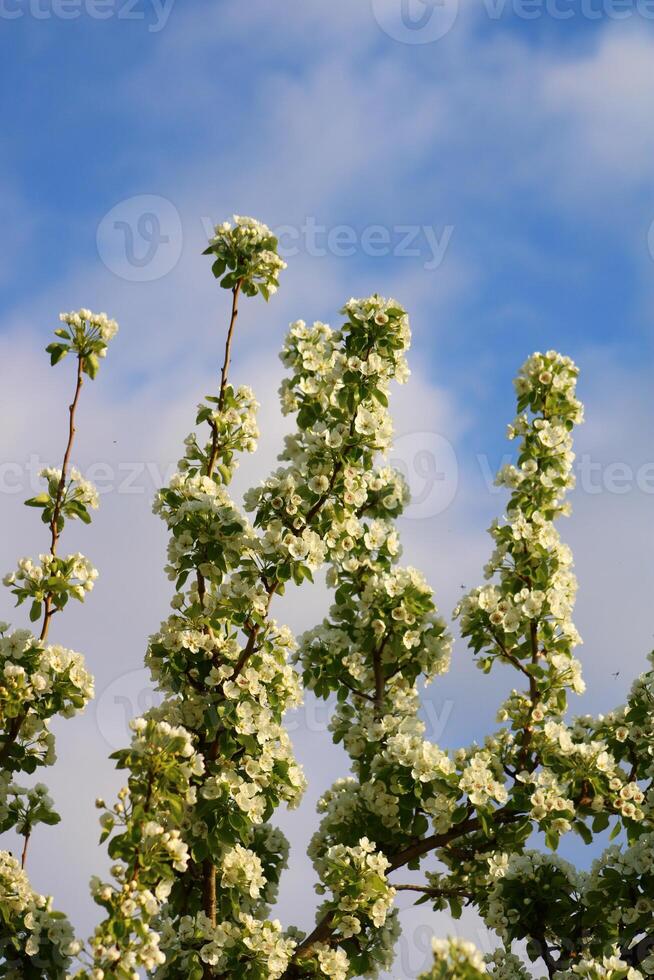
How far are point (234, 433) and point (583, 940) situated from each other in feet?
12.6

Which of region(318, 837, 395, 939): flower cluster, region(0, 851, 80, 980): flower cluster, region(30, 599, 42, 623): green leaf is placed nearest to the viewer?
region(0, 851, 80, 980): flower cluster

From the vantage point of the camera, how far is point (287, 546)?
21.6 ft

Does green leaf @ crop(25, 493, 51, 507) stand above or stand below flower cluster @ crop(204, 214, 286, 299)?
below

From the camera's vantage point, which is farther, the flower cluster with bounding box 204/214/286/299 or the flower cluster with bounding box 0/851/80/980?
the flower cluster with bounding box 204/214/286/299

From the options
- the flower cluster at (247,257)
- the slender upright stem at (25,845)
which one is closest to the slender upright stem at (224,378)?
the flower cluster at (247,257)

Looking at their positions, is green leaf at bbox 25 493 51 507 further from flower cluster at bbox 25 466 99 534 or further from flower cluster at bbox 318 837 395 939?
flower cluster at bbox 318 837 395 939

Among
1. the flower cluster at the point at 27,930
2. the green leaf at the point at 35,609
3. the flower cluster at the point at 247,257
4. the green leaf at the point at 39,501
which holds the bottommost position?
the flower cluster at the point at 27,930

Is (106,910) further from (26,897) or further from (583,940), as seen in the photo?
(583,940)

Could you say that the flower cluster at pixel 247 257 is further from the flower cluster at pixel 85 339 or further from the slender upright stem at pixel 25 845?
the slender upright stem at pixel 25 845

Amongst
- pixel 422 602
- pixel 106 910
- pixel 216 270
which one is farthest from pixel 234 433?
pixel 106 910

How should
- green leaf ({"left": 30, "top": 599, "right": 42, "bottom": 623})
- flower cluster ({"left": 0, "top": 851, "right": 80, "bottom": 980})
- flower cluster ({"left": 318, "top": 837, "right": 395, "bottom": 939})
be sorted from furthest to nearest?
green leaf ({"left": 30, "top": 599, "right": 42, "bottom": 623}) < flower cluster ({"left": 318, "top": 837, "right": 395, "bottom": 939}) < flower cluster ({"left": 0, "top": 851, "right": 80, "bottom": 980})

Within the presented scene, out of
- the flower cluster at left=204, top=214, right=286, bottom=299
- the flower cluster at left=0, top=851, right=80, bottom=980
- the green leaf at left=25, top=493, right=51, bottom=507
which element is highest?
the flower cluster at left=204, top=214, right=286, bottom=299

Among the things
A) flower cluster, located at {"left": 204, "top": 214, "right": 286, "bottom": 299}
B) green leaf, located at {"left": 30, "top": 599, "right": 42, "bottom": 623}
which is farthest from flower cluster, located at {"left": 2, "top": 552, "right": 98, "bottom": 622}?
flower cluster, located at {"left": 204, "top": 214, "right": 286, "bottom": 299}

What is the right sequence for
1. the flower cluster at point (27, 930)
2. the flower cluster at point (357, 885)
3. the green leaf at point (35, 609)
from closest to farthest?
the flower cluster at point (27, 930) < the flower cluster at point (357, 885) < the green leaf at point (35, 609)
